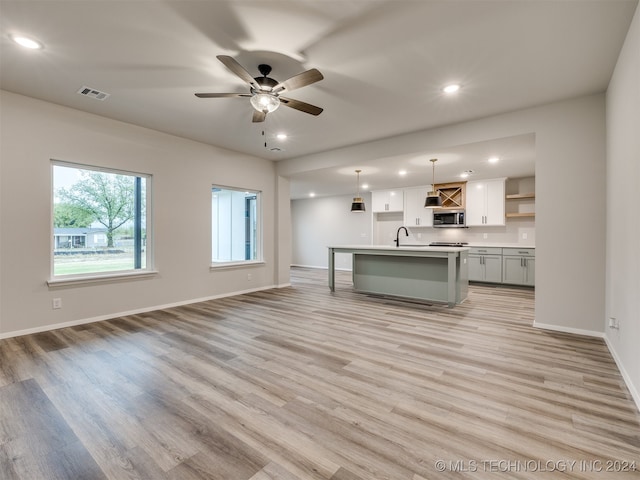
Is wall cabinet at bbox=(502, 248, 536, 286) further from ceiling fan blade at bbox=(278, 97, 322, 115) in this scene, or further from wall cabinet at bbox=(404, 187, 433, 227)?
ceiling fan blade at bbox=(278, 97, 322, 115)

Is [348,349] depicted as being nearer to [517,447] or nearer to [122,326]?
[517,447]

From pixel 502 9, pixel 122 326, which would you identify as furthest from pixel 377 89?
pixel 122 326

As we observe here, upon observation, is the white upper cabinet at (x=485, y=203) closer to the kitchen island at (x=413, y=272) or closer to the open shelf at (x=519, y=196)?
the open shelf at (x=519, y=196)

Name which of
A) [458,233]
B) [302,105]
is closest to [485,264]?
[458,233]

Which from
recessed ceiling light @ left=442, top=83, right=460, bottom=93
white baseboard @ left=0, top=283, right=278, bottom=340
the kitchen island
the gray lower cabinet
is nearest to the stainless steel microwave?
the gray lower cabinet

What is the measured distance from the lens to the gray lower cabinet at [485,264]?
6.76 metres

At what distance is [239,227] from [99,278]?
2.86 metres

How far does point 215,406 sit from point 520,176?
24.6 ft

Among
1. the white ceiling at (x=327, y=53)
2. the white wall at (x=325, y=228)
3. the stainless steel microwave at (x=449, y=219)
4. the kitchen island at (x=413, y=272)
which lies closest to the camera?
the white ceiling at (x=327, y=53)

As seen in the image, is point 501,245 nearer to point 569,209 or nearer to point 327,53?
point 569,209

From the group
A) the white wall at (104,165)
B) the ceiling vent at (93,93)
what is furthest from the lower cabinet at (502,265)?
the ceiling vent at (93,93)

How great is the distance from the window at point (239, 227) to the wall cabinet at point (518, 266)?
17.6 ft

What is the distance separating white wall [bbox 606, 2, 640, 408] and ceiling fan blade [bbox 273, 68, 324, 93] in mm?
2203

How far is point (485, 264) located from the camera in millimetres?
6906
